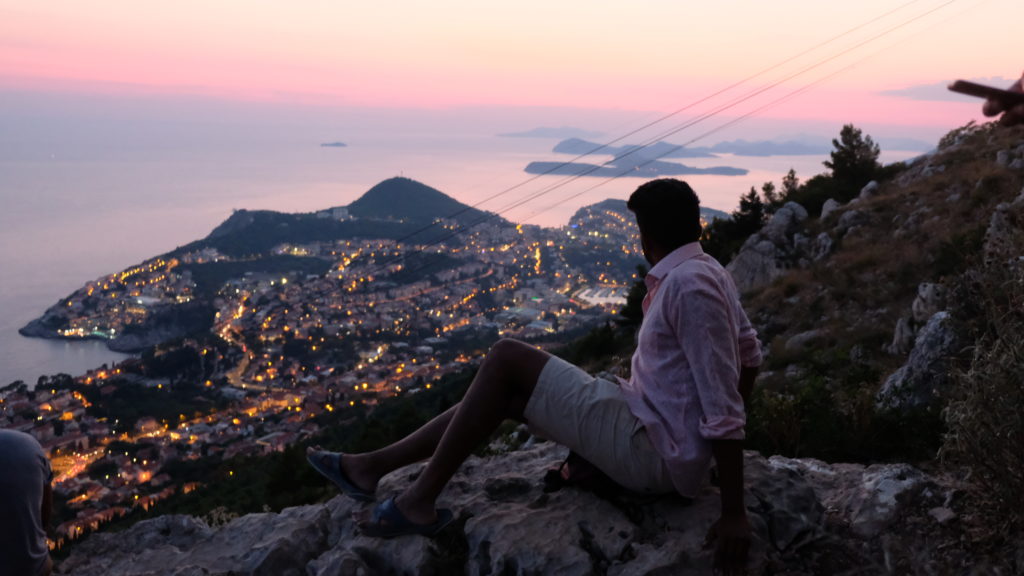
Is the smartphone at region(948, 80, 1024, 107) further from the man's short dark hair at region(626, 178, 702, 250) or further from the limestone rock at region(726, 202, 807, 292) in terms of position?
the limestone rock at region(726, 202, 807, 292)

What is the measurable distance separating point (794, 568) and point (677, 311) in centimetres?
106

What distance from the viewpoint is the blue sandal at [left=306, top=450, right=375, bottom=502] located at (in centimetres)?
274

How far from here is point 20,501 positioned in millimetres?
2211

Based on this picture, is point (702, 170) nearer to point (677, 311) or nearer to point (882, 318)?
point (882, 318)

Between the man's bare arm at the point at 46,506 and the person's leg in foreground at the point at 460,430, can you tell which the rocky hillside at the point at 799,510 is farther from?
the man's bare arm at the point at 46,506

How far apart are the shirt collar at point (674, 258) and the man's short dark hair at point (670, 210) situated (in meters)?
0.03

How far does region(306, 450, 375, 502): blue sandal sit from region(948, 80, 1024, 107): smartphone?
2.47m

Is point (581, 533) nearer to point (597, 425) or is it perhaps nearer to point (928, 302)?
point (597, 425)

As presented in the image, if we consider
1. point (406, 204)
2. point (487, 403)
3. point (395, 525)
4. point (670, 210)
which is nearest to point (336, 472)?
point (395, 525)

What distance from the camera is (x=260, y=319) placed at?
40625mm

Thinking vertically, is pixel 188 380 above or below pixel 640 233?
below

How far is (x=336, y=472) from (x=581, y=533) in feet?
3.55

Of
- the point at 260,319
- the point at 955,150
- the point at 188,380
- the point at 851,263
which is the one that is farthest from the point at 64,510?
the point at 260,319

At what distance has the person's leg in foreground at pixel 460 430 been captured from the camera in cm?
225
